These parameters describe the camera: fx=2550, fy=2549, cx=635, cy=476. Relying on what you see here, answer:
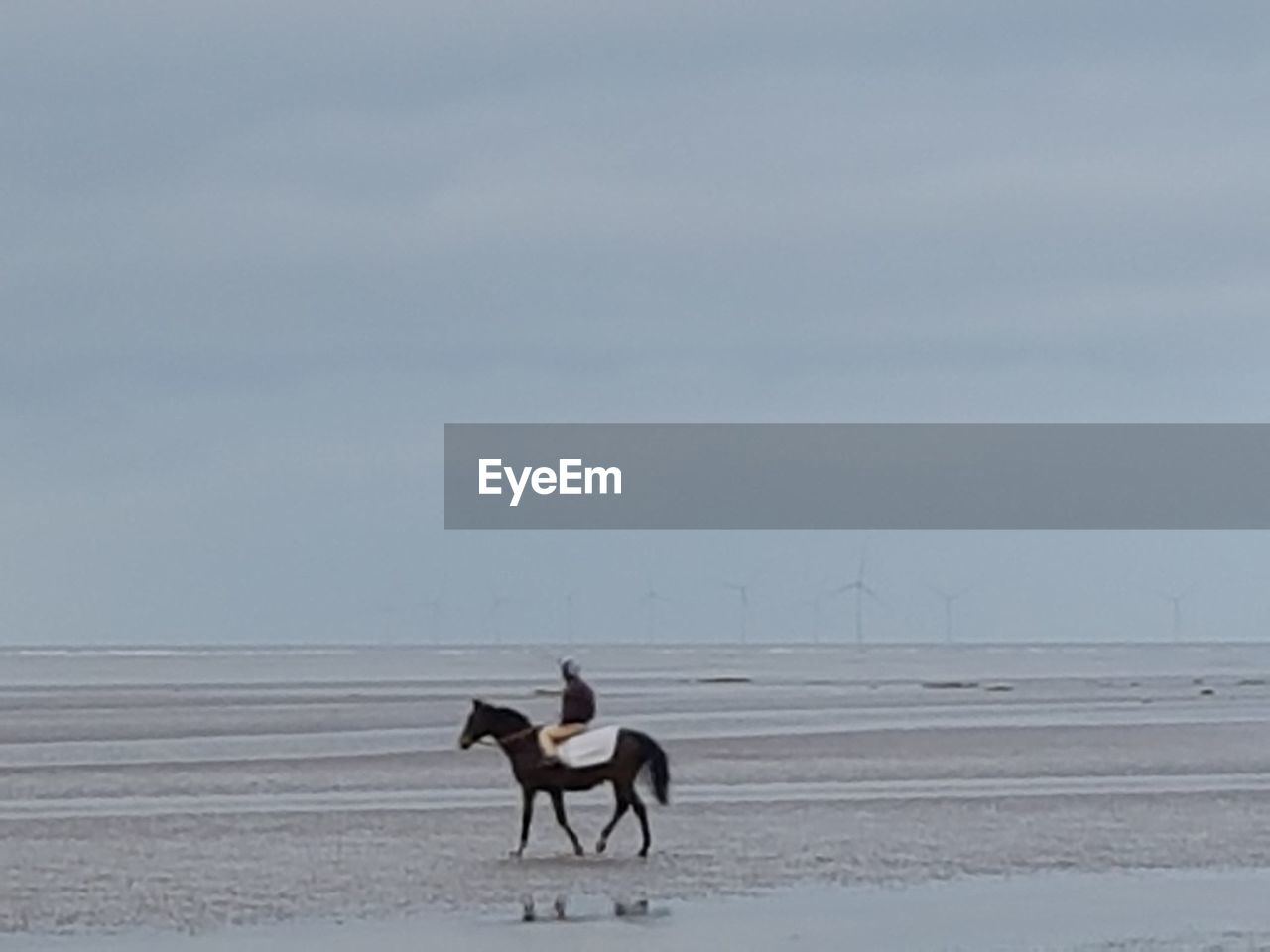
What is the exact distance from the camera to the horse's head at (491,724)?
89.4 ft

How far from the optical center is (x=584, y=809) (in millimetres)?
34125

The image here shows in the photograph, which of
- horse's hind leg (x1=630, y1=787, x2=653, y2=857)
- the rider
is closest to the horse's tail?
horse's hind leg (x1=630, y1=787, x2=653, y2=857)

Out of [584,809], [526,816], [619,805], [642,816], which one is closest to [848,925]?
[642,816]

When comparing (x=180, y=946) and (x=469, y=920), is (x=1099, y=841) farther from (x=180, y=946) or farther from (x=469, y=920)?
(x=180, y=946)

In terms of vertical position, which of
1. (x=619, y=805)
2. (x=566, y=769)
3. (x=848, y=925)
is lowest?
(x=848, y=925)

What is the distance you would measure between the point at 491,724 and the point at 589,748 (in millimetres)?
1202

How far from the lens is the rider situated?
87.9 ft

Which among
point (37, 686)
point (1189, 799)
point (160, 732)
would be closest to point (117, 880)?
point (1189, 799)

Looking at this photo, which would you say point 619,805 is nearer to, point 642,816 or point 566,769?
point 642,816

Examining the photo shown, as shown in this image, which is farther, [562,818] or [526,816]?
[562,818]

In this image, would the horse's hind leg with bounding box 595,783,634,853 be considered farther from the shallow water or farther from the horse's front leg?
the shallow water

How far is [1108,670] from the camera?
140m

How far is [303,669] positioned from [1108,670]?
44864 millimetres

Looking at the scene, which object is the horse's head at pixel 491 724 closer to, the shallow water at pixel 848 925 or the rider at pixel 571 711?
the rider at pixel 571 711
